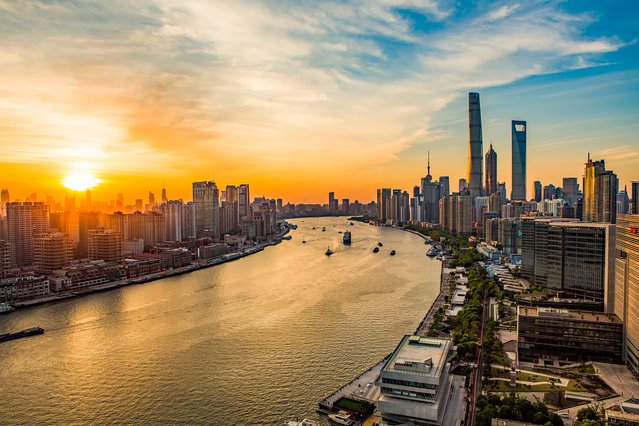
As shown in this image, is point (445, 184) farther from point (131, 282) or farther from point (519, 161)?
point (131, 282)

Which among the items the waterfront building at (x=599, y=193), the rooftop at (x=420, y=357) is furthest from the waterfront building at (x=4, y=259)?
the waterfront building at (x=599, y=193)

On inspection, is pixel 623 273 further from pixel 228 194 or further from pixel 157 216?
pixel 228 194

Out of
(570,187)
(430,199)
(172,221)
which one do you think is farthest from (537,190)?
(172,221)

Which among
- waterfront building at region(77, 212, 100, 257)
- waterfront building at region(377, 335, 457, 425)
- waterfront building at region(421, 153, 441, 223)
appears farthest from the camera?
waterfront building at region(421, 153, 441, 223)

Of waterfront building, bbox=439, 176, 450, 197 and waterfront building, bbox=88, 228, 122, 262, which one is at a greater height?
waterfront building, bbox=439, 176, 450, 197

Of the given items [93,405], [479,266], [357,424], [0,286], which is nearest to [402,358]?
[357,424]

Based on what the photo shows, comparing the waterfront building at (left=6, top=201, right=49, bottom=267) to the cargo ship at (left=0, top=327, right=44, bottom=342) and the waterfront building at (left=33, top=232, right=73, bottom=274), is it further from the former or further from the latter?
the cargo ship at (left=0, top=327, right=44, bottom=342)

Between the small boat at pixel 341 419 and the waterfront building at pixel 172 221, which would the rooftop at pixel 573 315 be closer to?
the small boat at pixel 341 419

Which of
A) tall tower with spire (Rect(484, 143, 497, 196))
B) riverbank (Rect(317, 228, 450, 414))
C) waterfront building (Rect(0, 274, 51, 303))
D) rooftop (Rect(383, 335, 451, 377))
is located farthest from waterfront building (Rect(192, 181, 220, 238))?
tall tower with spire (Rect(484, 143, 497, 196))
